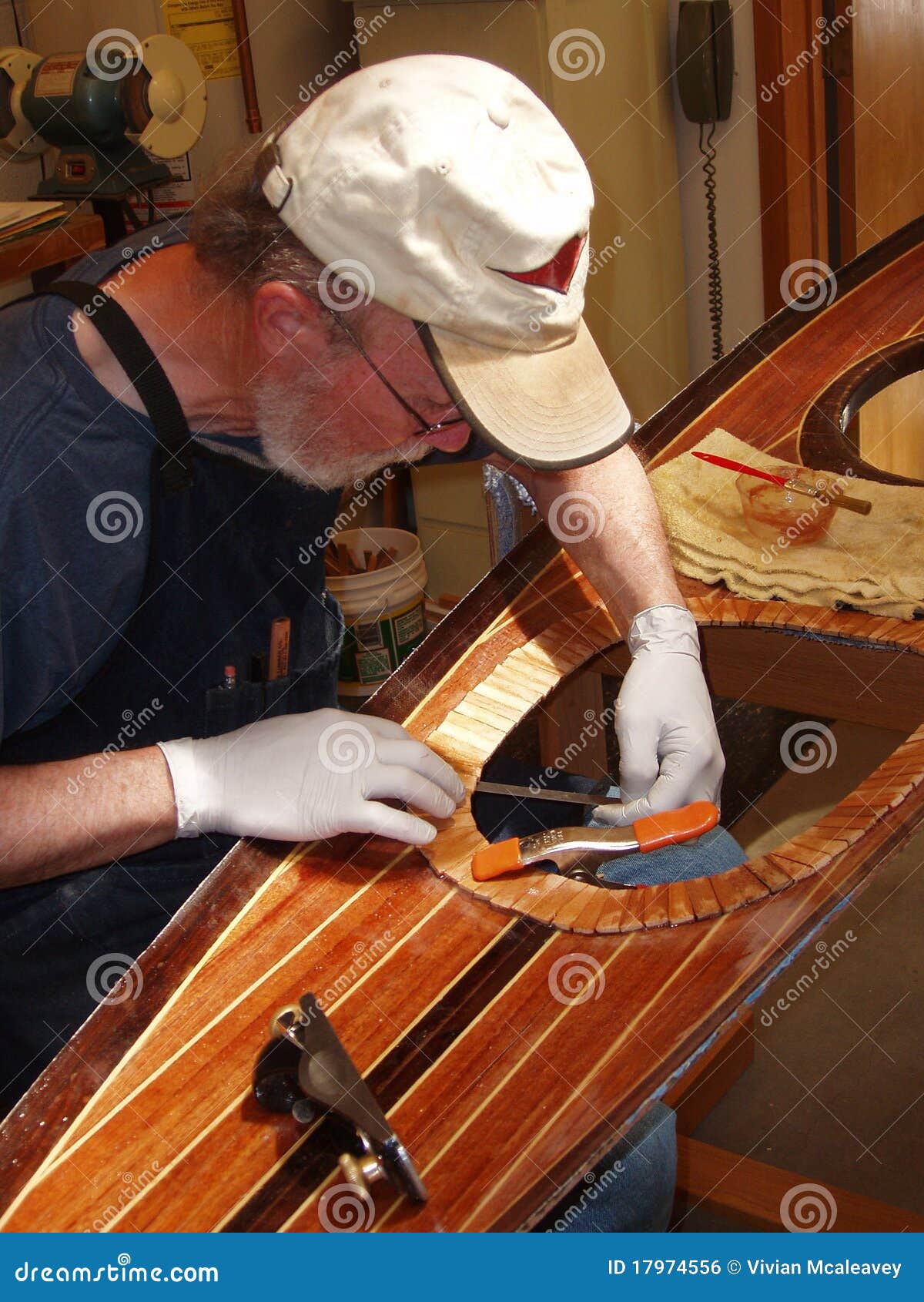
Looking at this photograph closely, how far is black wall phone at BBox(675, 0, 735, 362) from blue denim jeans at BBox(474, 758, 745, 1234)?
229 centimetres

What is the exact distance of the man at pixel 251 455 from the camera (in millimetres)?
1446

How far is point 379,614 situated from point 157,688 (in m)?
1.82

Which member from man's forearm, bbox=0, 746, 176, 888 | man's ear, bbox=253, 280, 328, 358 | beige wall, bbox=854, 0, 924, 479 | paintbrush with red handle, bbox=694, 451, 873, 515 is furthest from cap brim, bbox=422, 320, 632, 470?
beige wall, bbox=854, 0, 924, 479

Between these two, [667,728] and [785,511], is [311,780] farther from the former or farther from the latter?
[785,511]

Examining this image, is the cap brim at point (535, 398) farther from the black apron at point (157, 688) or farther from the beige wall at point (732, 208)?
the beige wall at point (732, 208)

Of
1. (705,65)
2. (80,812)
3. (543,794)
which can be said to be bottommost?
(80,812)

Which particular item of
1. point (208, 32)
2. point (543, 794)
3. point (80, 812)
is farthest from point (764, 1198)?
point (208, 32)

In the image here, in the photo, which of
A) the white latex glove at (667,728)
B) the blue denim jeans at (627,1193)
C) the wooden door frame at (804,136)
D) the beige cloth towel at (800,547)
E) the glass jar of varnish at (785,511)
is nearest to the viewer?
the blue denim jeans at (627,1193)

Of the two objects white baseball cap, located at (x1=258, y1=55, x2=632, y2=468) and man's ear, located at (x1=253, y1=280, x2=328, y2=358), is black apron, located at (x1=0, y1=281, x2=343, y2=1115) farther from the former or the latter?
white baseball cap, located at (x1=258, y1=55, x2=632, y2=468)

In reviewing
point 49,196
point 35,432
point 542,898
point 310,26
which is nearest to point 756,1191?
point 542,898

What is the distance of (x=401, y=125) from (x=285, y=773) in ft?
2.60

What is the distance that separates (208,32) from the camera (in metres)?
3.59

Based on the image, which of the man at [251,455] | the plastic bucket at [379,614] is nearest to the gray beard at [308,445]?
the man at [251,455]

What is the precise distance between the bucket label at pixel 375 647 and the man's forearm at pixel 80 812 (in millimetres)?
1965
